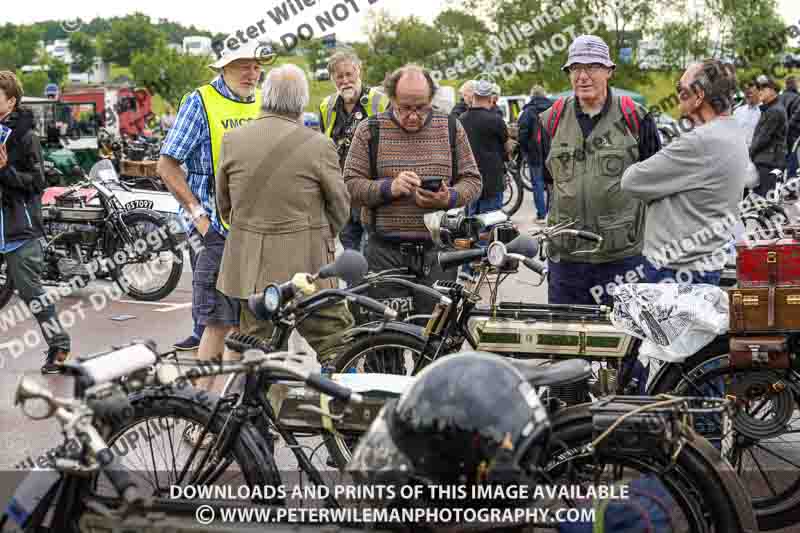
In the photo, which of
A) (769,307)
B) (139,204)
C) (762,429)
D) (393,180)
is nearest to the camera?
(769,307)

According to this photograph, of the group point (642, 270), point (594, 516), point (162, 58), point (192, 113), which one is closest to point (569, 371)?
point (594, 516)

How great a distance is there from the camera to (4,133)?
257 inches

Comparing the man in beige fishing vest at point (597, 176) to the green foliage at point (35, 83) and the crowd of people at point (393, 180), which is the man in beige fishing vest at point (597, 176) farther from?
the green foliage at point (35, 83)

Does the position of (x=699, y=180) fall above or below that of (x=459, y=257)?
above

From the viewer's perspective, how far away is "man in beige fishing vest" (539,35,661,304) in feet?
16.7

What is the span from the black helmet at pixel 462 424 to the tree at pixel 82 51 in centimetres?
8577

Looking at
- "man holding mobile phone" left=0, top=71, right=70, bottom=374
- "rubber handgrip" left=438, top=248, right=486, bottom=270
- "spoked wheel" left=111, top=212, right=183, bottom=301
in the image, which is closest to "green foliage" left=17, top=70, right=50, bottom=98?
"spoked wheel" left=111, top=212, right=183, bottom=301

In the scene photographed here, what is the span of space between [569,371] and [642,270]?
6.77 ft

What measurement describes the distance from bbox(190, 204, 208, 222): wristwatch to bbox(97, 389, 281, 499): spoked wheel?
Answer: 2.21m

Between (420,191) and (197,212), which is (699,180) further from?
(197,212)

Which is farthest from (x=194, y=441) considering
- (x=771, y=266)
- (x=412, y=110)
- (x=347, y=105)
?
Answer: (x=347, y=105)

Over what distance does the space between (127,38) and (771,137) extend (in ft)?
240

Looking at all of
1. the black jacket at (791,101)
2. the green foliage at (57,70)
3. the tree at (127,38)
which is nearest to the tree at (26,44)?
the tree at (127,38)

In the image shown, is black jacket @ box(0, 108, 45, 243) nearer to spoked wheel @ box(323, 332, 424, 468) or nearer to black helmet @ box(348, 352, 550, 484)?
spoked wheel @ box(323, 332, 424, 468)
